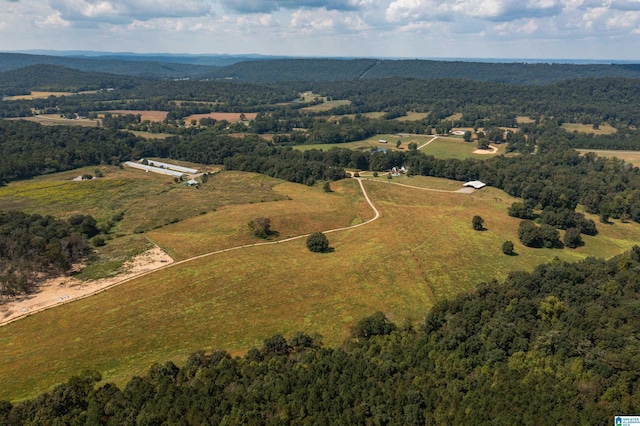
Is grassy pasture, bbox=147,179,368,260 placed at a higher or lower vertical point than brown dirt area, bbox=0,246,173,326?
higher

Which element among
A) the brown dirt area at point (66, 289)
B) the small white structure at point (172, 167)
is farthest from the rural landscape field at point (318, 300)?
the small white structure at point (172, 167)

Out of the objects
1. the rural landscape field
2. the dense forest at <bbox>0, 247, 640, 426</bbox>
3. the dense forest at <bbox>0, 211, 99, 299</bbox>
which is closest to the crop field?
the rural landscape field

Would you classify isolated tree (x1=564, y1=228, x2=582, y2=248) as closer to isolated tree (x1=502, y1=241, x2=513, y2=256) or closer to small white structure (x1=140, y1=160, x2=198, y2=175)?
isolated tree (x1=502, y1=241, x2=513, y2=256)

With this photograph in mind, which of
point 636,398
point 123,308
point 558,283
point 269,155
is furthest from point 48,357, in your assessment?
point 269,155

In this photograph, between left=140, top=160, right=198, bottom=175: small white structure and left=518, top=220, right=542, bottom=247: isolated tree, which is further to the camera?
left=140, top=160, right=198, bottom=175: small white structure

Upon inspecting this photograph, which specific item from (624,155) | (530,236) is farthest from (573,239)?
(624,155)

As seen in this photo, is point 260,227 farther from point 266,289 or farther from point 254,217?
point 266,289
